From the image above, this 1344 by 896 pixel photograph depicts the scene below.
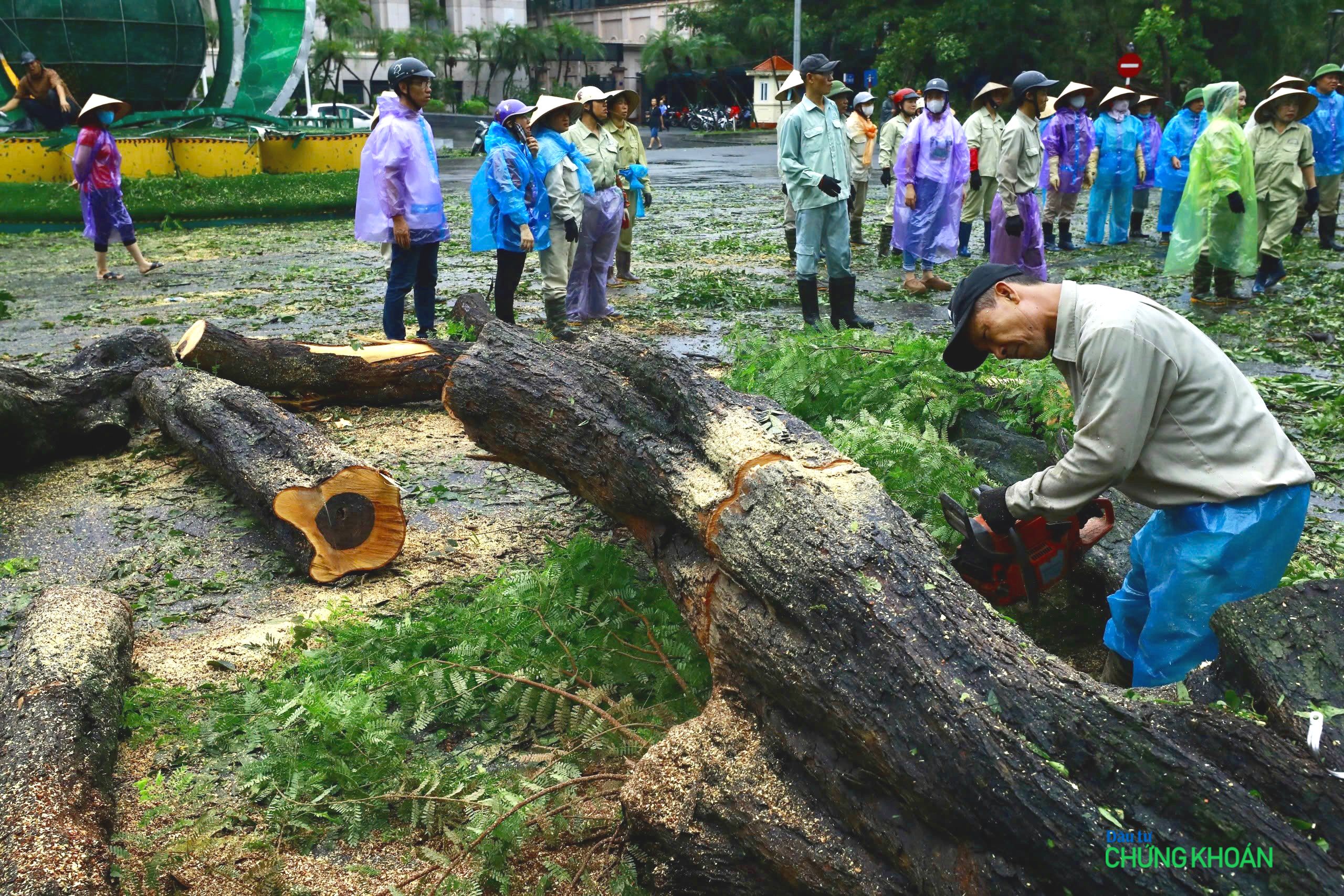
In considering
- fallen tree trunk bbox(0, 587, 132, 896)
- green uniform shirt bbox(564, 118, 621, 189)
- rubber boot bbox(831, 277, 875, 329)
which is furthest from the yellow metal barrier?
fallen tree trunk bbox(0, 587, 132, 896)

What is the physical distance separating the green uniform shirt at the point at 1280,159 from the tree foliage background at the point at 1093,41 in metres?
26.1

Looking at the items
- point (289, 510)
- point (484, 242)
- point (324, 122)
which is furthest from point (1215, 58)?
point (289, 510)

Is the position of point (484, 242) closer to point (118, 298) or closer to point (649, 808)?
point (118, 298)

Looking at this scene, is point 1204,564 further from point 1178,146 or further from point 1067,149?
point 1178,146

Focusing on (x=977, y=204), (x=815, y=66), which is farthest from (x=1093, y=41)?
(x=815, y=66)

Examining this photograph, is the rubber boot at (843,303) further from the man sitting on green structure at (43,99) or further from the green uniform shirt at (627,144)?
the man sitting on green structure at (43,99)

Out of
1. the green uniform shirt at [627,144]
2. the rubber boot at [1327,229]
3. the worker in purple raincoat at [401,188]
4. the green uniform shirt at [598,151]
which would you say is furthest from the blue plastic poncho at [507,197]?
the rubber boot at [1327,229]

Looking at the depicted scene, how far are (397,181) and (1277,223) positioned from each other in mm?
8191

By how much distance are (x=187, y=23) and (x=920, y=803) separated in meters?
23.1

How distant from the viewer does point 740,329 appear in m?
6.51

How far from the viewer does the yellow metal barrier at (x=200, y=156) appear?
17656mm

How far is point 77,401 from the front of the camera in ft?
20.0

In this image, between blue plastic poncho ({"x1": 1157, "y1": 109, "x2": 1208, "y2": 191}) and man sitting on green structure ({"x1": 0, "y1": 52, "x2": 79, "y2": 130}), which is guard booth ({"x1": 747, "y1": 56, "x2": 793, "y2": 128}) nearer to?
man sitting on green structure ({"x1": 0, "y1": 52, "x2": 79, "y2": 130})

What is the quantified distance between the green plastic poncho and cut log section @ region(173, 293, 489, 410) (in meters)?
6.70
